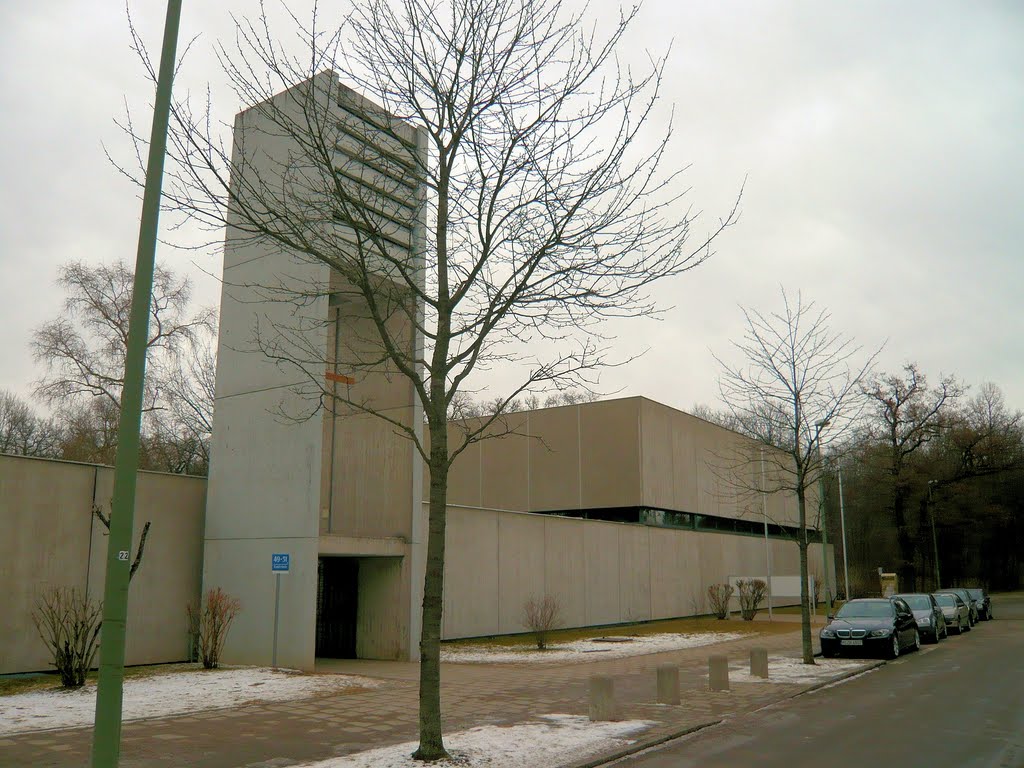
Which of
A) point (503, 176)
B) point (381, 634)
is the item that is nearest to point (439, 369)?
point (503, 176)

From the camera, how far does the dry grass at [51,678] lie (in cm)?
1491

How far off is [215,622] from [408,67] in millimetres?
12314

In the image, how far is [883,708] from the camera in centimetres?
1335

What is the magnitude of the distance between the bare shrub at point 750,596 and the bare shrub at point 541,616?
9.75 m

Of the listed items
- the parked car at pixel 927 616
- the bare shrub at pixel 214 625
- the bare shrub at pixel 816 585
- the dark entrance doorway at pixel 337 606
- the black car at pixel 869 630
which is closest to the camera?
the bare shrub at pixel 214 625

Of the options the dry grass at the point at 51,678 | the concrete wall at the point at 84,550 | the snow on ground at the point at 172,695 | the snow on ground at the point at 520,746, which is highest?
the concrete wall at the point at 84,550

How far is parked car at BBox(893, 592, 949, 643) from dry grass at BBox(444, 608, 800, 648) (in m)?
4.52

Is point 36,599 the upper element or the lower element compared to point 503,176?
lower

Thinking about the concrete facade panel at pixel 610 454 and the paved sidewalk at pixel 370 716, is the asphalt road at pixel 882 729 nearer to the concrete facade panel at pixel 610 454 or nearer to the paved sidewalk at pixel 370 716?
the paved sidewalk at pixel 370 716

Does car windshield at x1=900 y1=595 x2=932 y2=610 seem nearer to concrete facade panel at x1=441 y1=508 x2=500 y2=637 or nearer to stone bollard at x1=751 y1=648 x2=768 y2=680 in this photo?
stone bollard at x1=751 y1=648 x2=768 y2=680

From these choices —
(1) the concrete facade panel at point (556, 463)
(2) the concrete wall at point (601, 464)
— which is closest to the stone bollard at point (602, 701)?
(2) the concrete wall at point (601, 464)

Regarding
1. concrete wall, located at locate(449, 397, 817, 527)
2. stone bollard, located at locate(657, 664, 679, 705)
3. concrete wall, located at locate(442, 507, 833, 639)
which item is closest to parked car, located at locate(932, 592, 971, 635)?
concrete wall, located at locate(449, 397, 817, 527)

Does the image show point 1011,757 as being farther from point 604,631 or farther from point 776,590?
point 776,590

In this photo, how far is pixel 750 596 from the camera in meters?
35.5
